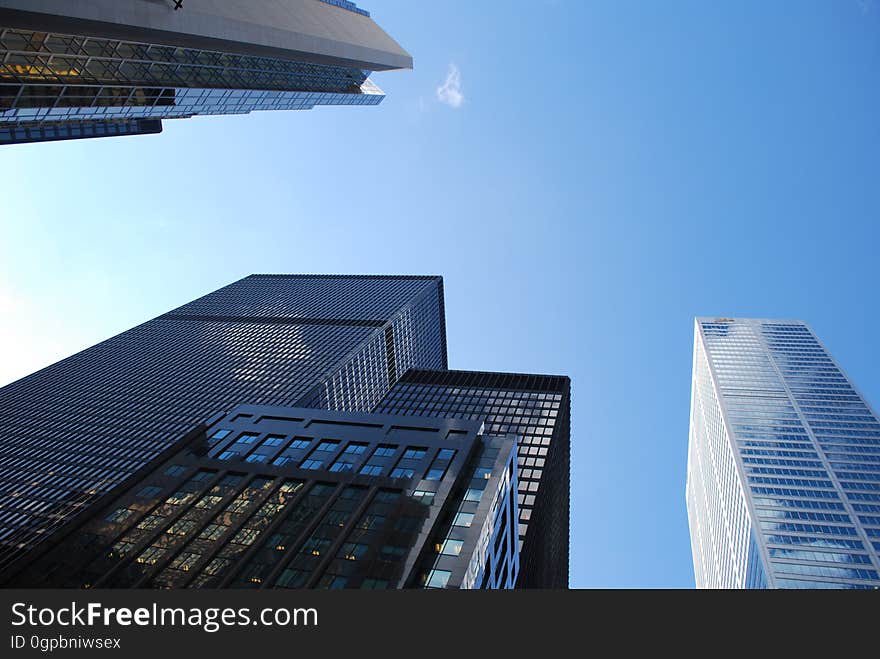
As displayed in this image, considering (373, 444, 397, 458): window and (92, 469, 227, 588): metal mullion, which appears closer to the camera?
(92, 469, 227, 588): metal mullion

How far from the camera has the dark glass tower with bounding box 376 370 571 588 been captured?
333 ft

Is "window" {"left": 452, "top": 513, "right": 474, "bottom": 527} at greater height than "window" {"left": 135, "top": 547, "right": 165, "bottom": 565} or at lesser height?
greater

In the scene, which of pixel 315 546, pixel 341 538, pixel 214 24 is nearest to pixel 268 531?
pixel 315 546

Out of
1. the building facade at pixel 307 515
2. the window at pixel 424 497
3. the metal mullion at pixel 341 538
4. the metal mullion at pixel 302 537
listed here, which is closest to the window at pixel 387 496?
the building facade at pixel 307 515

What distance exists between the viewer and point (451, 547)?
4691cm

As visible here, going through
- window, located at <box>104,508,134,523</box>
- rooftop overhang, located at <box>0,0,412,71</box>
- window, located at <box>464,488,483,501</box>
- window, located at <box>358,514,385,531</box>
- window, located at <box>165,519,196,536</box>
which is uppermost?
rooftop overhang, located at <box>0,0,412,71</box>

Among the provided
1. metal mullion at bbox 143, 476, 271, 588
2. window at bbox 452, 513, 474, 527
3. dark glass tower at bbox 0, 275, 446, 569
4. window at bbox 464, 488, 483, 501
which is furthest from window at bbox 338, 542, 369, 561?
dark glass tower at bbox 0, 275, 446, 569

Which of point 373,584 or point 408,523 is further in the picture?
point 408,523

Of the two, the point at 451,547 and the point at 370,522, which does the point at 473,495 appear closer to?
the point at 451,547

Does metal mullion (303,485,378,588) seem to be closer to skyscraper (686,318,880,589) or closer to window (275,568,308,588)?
window (275,568,308,588)

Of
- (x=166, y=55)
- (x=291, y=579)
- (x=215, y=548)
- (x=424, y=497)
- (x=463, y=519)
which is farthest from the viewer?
(x=166, y=55)

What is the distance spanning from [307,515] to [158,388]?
118 m

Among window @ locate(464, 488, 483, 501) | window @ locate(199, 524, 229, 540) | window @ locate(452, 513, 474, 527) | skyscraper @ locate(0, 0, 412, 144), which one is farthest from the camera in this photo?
window @ locate(464, 488, 483, 501)

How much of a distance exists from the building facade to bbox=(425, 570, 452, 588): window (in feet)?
0.58
